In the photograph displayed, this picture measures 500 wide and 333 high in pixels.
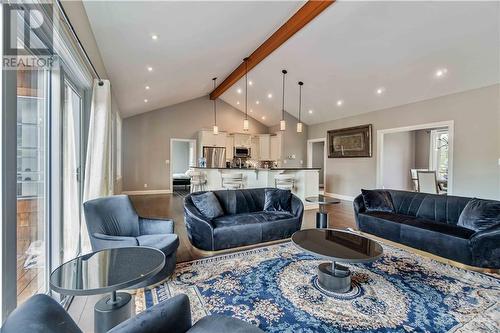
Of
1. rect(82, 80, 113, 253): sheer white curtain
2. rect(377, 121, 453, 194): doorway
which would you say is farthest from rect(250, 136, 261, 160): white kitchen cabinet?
rect(82, 80, 113, 253): sheer white curtain

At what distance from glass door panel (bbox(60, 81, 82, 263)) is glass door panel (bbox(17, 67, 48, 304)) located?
53cm

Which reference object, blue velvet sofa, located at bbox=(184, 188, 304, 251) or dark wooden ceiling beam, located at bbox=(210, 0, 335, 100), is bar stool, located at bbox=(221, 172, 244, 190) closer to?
blue velvet sofa, located at bbox=(184, 188, 304, 251)

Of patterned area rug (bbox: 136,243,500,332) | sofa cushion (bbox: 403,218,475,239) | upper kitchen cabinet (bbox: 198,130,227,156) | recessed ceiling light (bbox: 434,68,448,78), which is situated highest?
recessed ceiling light (bbox: 434,68,448,78)

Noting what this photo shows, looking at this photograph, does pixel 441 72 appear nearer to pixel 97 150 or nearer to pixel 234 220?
pixel 234 220

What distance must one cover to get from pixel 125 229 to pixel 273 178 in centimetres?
415

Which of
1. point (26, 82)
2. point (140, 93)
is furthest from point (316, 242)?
point (140, 93)

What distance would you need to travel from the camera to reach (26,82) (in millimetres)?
1724

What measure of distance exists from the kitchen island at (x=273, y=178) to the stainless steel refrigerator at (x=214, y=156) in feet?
8.22

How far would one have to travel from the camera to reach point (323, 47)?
16.4ft

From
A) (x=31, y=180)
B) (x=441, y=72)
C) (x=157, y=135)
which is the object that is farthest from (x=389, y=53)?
(x=157, y=135)

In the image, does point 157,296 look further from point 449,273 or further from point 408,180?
point 408,180

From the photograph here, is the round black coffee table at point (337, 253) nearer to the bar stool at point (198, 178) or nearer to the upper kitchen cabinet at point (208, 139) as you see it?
the bar stool at point (198, 178)

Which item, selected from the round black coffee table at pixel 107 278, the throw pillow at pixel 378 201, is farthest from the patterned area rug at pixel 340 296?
the throw pillow at pixel 378 201

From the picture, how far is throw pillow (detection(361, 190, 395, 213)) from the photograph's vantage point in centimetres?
409
